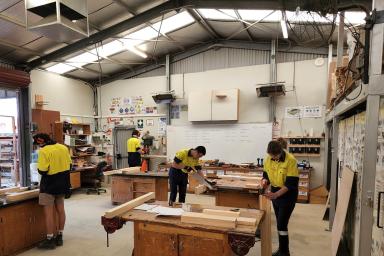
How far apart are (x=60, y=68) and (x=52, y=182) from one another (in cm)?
469

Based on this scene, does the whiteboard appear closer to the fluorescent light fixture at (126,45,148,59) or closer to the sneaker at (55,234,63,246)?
the fluorescent light fixture at (126,45,148,59)

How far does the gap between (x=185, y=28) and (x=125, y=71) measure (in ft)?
9.49

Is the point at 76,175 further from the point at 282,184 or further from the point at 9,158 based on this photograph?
the point at 282,184

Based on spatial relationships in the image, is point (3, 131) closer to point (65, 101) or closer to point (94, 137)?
point (65, 101)

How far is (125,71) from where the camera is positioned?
813 cm

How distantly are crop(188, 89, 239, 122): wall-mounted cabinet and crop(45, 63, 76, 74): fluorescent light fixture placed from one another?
3.51m

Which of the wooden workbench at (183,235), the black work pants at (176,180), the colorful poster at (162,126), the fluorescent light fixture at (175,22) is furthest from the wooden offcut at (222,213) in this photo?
the colorful poster at (162,126)

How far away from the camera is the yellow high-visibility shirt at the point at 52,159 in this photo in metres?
3.40

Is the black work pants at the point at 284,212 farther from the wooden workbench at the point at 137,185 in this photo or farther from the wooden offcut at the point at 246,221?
the wooden workbench at the point at 137,185

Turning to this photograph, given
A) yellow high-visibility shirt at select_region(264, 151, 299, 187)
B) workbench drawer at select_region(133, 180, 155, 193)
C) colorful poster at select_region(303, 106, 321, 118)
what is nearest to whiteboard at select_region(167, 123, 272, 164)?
colorful poster at select_region(303, 106, 321, 118)

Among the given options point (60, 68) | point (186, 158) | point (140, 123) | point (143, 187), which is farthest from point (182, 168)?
point (60, 68)

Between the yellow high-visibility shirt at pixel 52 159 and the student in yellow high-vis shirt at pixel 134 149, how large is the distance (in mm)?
2961

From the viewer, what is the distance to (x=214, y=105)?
6.71m

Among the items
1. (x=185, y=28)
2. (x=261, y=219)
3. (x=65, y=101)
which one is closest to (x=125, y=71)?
(x=65, y=101)
